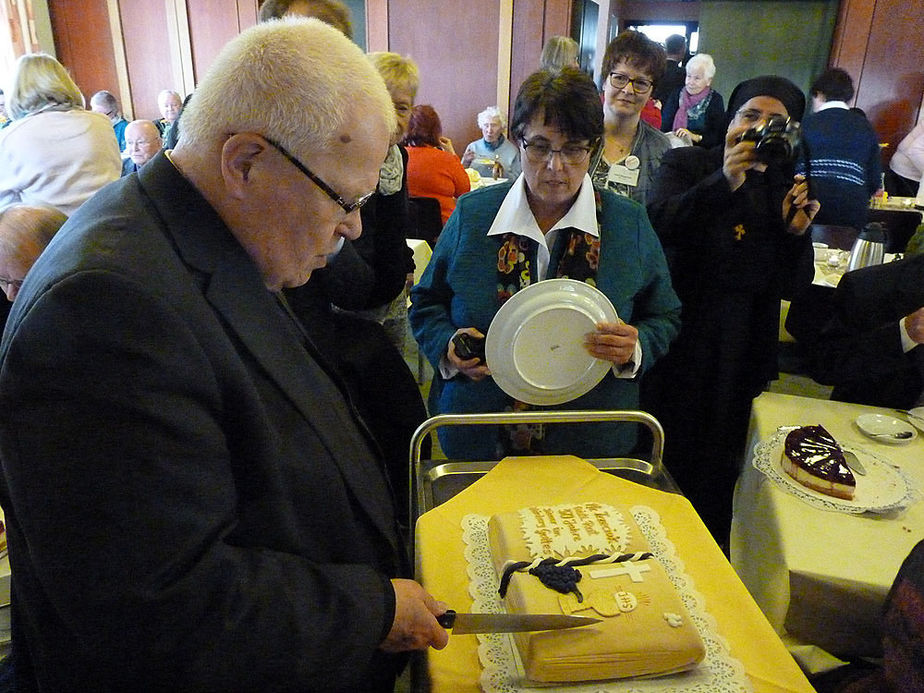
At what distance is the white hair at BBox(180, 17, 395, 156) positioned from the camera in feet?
2.23

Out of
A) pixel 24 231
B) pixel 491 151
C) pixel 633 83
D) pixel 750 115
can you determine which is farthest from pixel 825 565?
pixel 491 151

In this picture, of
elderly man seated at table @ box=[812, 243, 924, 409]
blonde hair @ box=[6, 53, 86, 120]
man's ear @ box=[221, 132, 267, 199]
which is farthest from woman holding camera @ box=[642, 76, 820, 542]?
blonde hair @ box=[6, 53, 86, 120]

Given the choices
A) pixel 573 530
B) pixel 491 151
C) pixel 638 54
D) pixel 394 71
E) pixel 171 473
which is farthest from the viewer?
pixel 491 151

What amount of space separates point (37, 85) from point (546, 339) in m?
2.47

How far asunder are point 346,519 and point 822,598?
85 centimetres

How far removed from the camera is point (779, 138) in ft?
5.41

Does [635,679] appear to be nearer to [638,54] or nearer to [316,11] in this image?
[316,11]

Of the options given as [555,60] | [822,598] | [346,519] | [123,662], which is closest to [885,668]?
[822,598]

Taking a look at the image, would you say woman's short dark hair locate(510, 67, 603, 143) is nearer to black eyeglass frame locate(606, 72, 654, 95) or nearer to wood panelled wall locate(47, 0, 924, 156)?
black eyeglass frame locate(606, 72, 654, 95)

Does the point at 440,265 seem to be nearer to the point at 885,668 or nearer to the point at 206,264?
the point at 206,264

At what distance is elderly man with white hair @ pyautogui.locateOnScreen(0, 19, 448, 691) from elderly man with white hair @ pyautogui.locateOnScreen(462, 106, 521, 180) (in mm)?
4476

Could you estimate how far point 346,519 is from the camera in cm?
82

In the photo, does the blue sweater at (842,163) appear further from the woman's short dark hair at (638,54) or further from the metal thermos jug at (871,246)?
the woman's short dark hair at (638,54)

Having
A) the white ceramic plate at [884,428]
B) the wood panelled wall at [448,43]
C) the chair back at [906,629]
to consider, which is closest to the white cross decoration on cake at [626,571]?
the chair back at [906,629]
